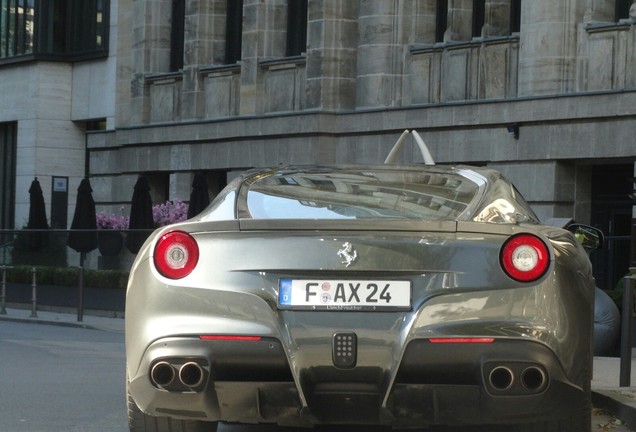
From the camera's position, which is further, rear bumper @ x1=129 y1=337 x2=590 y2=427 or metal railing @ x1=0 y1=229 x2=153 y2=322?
metal railing @ x1=0 y1=229 x2=153 y2=322

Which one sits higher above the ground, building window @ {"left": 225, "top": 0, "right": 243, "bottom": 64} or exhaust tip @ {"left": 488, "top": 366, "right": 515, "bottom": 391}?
building window @ {"left": 225, "top": 0, "right": 243, "bottom": 64}

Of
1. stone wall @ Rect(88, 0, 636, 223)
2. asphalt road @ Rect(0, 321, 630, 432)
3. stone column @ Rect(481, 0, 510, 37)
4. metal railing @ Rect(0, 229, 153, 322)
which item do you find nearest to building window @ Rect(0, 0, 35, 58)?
stone wall @ Rect(88, 0, 636, 223)

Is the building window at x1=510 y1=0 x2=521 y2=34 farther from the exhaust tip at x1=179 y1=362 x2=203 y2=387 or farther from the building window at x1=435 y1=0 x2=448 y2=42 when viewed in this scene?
the exhaust tip at x1=179 y1=362 x2=203 y2=387

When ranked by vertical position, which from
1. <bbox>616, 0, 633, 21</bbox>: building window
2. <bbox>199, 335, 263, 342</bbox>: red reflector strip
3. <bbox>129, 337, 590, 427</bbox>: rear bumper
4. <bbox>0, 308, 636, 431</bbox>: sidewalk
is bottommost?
<bbox>0, 308, 636, 431</bbox>: sidewalk

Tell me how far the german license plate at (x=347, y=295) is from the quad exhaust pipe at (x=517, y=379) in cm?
46

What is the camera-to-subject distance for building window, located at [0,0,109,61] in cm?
4184

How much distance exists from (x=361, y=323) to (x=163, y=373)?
888 millimetres

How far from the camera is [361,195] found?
7.51m

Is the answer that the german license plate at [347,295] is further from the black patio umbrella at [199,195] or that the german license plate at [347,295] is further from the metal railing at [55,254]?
the black patio umbrella at [199,195]

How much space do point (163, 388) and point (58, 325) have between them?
18.2 metres

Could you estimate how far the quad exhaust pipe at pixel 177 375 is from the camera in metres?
6.86

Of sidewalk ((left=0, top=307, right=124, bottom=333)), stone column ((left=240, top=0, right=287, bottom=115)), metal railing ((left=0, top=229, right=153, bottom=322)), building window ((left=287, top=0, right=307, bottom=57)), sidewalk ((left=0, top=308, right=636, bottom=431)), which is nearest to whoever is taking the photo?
sidewalk ((left=0, top=308, right=636, bottom=431))

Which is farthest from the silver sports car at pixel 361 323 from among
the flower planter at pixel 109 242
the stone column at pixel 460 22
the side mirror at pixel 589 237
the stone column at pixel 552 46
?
the stone column at pixel 460 22

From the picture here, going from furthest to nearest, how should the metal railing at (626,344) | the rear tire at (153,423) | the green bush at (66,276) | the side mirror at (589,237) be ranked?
the green bush at (66,276), the metal railing at (626,344), the side mirror at (589,237), the rear tire at (153,423)
